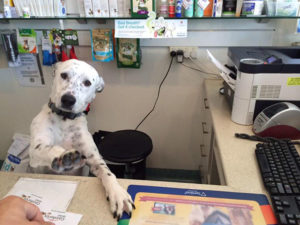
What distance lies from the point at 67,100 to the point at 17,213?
60cm

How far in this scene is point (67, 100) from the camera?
1.10m

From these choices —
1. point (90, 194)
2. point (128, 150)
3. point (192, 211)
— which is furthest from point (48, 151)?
point (128, 150)

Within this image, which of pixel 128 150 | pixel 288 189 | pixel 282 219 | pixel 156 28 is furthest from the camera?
pixel 128 150

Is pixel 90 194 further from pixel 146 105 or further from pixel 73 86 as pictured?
pixel 146 105

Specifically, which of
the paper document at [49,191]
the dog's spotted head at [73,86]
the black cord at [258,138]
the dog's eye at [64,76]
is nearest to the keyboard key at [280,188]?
the black cord at [258,138]

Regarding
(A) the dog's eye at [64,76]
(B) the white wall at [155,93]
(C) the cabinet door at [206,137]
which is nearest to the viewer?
(A) the dog's eye at [64,76]

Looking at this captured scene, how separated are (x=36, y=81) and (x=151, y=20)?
3.85 feet

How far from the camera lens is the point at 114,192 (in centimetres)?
85

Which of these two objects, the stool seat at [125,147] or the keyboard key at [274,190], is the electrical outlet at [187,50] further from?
the keyboard key at [274,190]

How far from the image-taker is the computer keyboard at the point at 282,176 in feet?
2.51

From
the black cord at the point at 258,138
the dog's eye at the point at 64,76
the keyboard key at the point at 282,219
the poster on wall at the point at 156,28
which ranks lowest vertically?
the keyboard key at the point at 282,219

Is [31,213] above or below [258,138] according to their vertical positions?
above

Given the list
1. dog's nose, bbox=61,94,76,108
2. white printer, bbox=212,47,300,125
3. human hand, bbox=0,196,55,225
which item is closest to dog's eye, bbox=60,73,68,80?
dog's nose, bbox=61,94,76,108

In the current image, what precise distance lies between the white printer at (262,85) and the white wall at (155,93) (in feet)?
1.70
